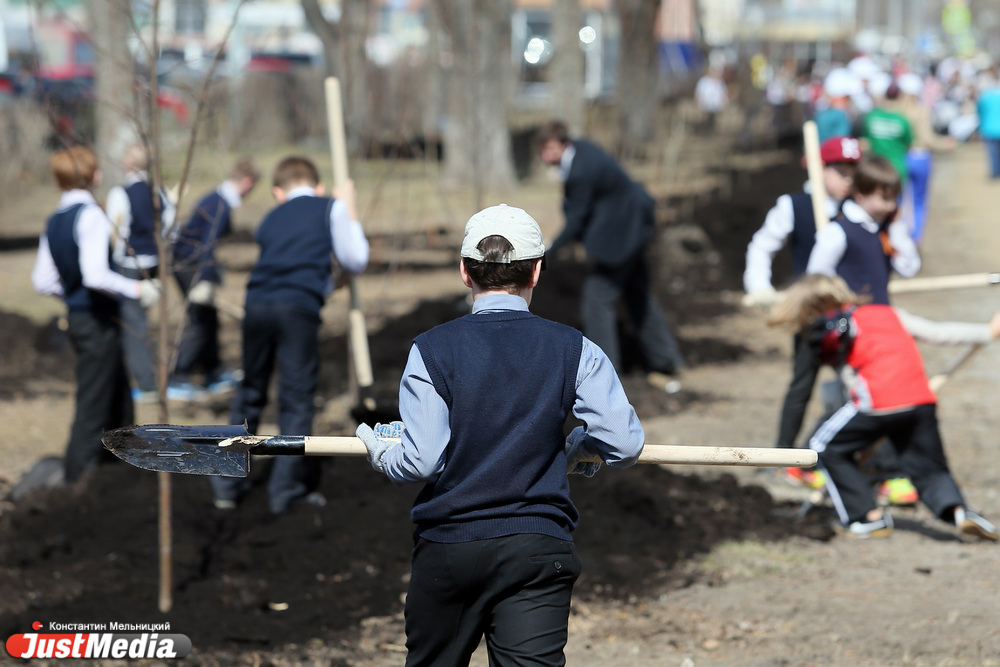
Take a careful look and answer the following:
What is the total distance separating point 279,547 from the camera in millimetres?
5402

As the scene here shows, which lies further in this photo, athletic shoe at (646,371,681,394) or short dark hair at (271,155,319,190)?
athletic shoe at (646,371,681,394)

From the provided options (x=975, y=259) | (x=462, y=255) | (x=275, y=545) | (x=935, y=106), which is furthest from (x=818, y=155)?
(x=935, y=106)

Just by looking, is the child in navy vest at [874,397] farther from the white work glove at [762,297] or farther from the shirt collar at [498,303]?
the shirt collar at [498,303]

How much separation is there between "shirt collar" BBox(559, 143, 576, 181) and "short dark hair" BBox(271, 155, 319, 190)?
8.44ft

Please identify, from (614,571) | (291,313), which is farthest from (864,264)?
(291,313)

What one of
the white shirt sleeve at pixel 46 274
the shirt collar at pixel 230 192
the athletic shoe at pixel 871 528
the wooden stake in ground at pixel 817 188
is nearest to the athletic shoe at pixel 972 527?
the athletic shoe at pixel 871 528

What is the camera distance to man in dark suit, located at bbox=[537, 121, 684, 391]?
26.9 feet

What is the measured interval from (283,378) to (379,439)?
2.74m

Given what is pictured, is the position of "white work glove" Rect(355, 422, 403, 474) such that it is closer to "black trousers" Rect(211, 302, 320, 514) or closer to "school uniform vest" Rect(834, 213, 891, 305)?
"black trousers" Rect(211, 302, 320, 514)

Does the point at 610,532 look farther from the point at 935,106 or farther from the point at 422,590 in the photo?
the point at 935,106

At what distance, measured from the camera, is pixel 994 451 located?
708cm

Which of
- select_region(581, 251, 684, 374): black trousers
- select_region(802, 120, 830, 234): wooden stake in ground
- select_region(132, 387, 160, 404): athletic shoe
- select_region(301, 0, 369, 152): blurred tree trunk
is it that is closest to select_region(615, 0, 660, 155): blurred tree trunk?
select_region(301, 0, 369, 152): blurred tree trunk

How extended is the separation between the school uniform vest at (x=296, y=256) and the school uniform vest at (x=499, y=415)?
9.49 ft

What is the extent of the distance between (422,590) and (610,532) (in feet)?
8.82
